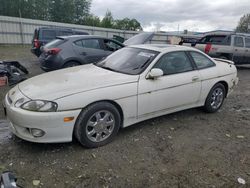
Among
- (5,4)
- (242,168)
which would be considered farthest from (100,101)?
(5,4)

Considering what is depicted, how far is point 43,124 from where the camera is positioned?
2988 millimetres

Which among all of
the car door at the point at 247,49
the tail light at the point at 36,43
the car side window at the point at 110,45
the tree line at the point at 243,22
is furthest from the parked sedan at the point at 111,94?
the tree line at the point at 243,22

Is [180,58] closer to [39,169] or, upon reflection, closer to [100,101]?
[100,101]

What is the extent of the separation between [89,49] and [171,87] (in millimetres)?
4533

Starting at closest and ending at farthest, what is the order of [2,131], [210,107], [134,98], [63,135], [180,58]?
[63,135] → [134,98] → [2,131] → [180,58] → [210,107]

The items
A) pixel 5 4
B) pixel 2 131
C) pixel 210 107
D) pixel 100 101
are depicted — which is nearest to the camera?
pixel 100 101

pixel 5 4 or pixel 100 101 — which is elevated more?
pixel 5 4

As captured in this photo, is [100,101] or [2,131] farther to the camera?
[2,131]

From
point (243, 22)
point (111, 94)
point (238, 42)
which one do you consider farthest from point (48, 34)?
point (243, 22)

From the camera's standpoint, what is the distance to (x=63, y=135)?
124 inches

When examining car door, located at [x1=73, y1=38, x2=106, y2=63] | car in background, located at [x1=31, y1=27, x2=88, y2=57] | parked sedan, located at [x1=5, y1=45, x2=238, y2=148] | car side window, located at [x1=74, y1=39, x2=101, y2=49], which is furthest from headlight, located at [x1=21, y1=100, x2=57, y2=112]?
car in background, located at [x1=31, y1=27, x2=88, y2=57]

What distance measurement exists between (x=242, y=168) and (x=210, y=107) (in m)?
2.04

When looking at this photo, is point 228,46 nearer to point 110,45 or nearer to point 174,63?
point 110,45

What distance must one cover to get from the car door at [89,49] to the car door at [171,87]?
4040mm
